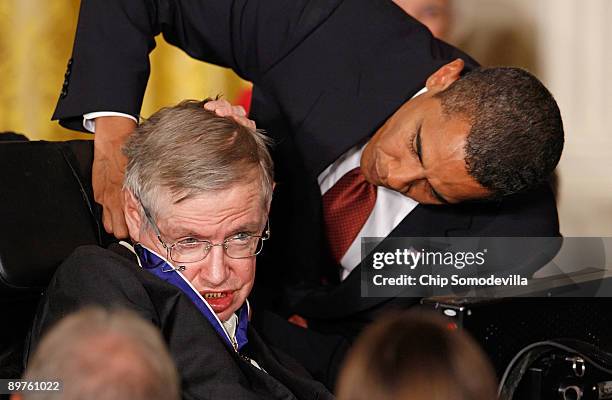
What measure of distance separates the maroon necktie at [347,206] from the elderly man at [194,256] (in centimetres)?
46

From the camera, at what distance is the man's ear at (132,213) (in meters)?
1.68

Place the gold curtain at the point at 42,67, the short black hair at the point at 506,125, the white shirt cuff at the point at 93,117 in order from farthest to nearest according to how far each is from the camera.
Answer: the gold curtain at the point at 42,67 < the white shirt cuff at the point at 93,117 < the short black hair at the point at 506,125

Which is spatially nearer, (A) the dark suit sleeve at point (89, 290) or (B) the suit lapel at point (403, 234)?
(A) the dark suit sleeve at point (89, 290)

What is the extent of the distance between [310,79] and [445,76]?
0.94 feet

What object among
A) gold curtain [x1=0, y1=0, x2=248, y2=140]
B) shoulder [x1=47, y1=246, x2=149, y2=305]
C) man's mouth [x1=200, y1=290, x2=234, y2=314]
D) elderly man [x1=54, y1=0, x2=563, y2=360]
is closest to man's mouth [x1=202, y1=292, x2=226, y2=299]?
man's mouth [x1=200, y1=290, x2=234, y2=314]

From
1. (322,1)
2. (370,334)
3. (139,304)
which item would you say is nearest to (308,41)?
(322,1)

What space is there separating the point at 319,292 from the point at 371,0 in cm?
64

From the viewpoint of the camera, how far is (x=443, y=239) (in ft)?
7.12

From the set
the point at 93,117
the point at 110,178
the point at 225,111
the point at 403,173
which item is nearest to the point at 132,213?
the point at 110,178

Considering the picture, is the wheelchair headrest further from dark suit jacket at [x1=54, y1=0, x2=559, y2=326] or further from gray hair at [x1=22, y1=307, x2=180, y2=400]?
gray hair at [x1=22, y1=307, x2=180, y2=400]

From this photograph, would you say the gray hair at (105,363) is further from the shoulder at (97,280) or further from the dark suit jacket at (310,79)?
the dark suit jacket at (310,79)

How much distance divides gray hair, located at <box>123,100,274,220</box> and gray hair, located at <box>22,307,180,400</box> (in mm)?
663

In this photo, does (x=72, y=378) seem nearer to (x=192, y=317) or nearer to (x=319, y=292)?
(x=192, y=317)

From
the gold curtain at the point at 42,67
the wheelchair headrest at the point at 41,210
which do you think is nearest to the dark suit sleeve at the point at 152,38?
the wheelchair headrest at the point at 41,210
